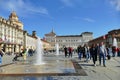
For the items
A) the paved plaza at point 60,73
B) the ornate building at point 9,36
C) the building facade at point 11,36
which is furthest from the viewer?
the building facade at point 11,36

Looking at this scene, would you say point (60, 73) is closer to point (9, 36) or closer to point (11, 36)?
point (9, 36)

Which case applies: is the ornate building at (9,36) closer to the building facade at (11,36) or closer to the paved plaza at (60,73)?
the building facade at (11,36)

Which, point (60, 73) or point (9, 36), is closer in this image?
point (60, 73)

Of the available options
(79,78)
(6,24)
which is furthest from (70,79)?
(6,24)

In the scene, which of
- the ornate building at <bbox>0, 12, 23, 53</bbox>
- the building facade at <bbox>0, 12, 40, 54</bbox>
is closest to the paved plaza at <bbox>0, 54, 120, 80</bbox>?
the building facade at <bbox>0, 12, 40, 54</bbox>

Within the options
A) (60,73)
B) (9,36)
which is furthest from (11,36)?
(60,73)

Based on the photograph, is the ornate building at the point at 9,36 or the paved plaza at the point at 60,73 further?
the ornate building at the point at 9,36

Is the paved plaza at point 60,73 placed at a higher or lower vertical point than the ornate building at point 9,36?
lower

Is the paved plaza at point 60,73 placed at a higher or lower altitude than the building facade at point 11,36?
lower

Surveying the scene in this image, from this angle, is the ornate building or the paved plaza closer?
the paved plaza

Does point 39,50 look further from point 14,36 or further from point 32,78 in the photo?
point 14,36

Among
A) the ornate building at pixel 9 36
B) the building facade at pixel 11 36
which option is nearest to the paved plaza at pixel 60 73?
the building facade at pixel 11 36

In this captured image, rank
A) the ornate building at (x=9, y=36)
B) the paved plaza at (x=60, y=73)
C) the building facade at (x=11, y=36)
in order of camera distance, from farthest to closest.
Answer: the building facade at (x=11, y=36)
the ornate building at (x=9, y=36)
the paved plaza at (x=60, y=73)

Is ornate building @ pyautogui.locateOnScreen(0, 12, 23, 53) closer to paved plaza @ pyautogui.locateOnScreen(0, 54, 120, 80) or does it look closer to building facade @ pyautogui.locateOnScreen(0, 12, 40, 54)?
building facade @ pyautogui.locateOnScreen(0, 12, 40, 54)
